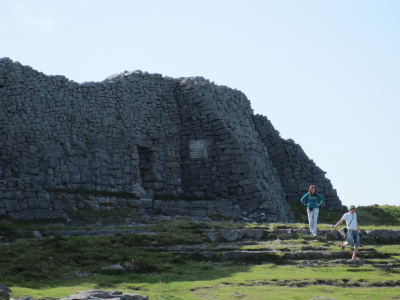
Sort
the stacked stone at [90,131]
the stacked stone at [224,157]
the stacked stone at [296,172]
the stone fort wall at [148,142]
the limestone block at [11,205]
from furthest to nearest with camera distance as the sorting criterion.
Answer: the stacked stone at [296,172] → the stacked stone at [224,157] → the stone fort wall at [148,142] → the stacked stone at [90,131] → the limestone block at [11,205]

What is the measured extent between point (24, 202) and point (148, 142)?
409 inches

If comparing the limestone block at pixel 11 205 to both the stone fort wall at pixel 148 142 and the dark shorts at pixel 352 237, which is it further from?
the dark shorts at pixel 352 237

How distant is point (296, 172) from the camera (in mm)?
33906

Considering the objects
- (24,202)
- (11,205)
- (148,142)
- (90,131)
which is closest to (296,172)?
(148,142)

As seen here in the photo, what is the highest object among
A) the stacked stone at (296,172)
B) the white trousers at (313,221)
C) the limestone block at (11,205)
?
the stacked stone at (296,172)

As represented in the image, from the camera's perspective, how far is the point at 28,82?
25922 millimetres

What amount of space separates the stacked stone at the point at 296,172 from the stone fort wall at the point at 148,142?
0.18ft

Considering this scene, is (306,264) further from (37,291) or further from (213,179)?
(213,179)

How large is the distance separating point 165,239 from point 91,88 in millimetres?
12850

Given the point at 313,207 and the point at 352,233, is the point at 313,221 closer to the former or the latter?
the point at 313,207

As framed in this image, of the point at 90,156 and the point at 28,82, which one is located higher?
the point at 28,82

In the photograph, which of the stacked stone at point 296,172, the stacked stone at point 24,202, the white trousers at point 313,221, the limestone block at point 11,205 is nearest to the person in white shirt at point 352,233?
the white trousers at point 313,221

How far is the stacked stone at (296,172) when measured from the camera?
33500mm

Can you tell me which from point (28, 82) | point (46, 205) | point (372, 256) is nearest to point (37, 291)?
point (372, 256)
